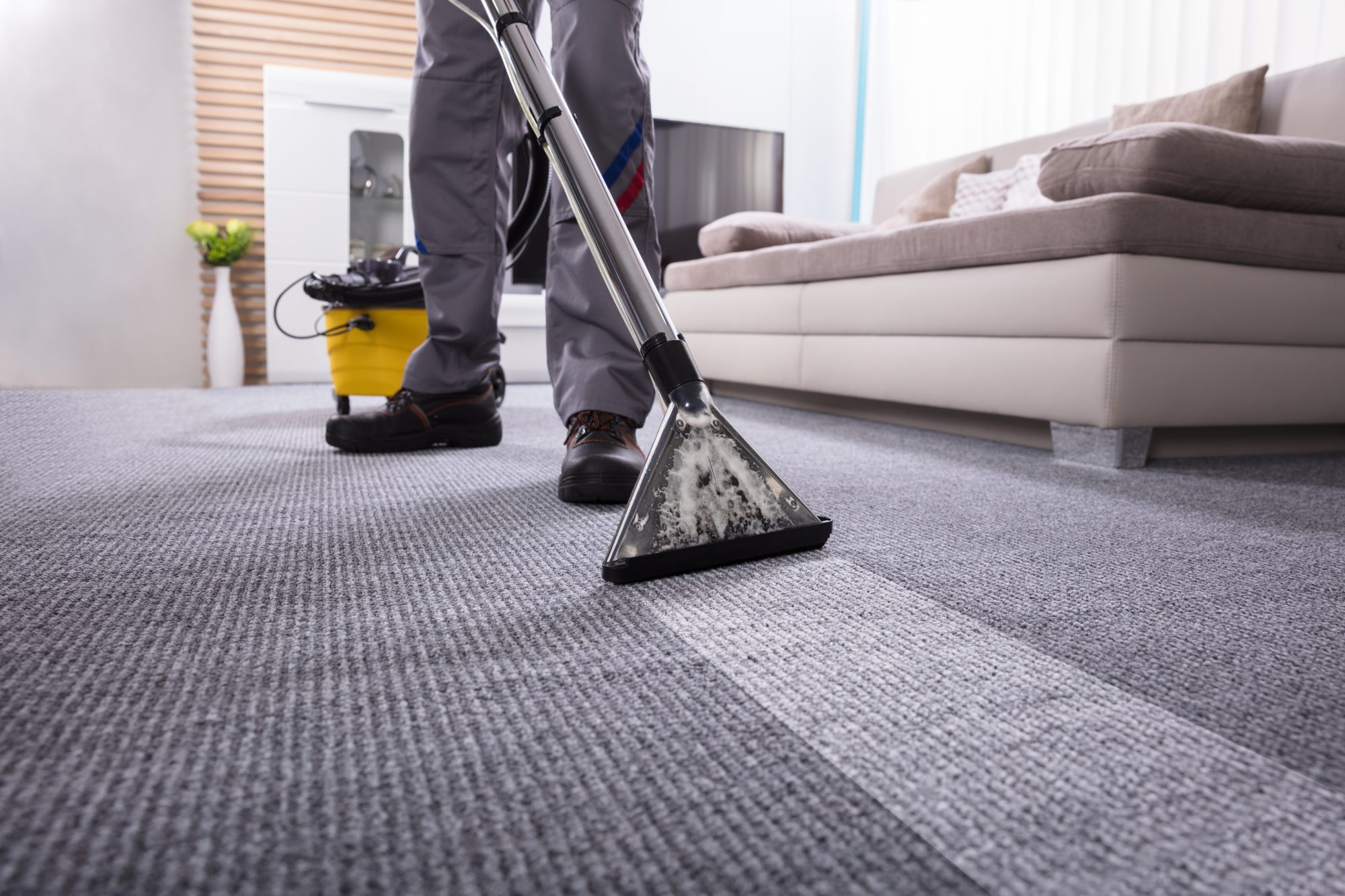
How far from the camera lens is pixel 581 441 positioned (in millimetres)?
1028

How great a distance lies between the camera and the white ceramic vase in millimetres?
3506

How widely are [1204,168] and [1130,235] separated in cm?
16

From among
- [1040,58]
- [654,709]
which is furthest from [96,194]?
[654,709]

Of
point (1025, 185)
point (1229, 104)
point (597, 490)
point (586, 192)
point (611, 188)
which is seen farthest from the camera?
point (1025, 185)

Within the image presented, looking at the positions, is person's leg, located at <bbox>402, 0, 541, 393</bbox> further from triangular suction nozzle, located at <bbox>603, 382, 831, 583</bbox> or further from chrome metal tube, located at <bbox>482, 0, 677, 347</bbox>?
triangular suction nozzle, located at <bbox>603, 382, 831, 583</bbox>

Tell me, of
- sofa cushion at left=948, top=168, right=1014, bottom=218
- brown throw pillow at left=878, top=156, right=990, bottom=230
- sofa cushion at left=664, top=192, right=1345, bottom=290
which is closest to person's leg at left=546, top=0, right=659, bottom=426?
sofa cushion at left=664, top=192, right=1345, bottom=290

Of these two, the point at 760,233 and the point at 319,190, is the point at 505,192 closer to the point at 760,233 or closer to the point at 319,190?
the point at 760,233

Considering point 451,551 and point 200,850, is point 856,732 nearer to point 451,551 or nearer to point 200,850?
point 200,850

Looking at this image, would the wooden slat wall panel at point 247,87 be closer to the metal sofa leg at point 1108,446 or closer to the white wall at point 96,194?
the white wall at point 96,194

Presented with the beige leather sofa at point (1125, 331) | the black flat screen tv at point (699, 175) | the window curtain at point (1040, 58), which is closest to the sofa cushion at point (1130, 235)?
the beige leather sofa at point (1125, 331)

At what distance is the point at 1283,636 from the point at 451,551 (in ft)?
2.00

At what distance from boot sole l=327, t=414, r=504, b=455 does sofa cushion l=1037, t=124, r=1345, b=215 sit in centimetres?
101

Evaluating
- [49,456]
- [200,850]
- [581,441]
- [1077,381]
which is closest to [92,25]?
[49,456]

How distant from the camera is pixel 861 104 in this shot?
4520mm
